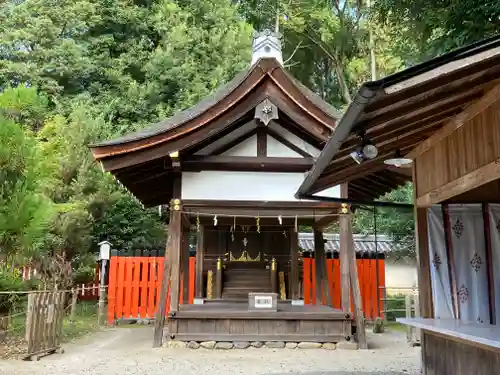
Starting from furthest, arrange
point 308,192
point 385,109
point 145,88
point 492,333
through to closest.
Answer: point 145,88 → point 308,192 → point 492,333 → point 385,109

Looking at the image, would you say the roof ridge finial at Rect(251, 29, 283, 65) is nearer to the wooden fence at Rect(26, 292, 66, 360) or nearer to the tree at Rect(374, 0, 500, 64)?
the tree at Rect(374, 0, 500, 64)

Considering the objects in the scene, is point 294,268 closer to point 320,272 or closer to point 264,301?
point 320,272

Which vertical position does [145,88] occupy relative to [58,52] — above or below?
below

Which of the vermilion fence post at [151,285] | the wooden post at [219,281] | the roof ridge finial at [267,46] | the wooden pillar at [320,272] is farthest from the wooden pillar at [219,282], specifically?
A: the roof ridge finial at [267,46]

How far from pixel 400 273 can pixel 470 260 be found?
1809 centimetres

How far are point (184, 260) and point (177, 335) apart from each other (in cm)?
368

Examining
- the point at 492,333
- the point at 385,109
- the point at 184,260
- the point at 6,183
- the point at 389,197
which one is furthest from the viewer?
the point at 389,197

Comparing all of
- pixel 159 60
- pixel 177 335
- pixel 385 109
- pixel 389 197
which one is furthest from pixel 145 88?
pixel 385 109

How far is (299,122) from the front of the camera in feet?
28.0

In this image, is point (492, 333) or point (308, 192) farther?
point (308, 192)

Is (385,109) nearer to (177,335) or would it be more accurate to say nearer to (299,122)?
(299,122)

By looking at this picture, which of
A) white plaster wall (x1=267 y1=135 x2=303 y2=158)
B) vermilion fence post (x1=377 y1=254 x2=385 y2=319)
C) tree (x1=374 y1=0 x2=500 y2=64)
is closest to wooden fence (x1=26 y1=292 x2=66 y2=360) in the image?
white plaster wall (x1=267 y1=135 x2=303 y2=158)

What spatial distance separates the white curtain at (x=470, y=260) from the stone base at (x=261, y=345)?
3983mm

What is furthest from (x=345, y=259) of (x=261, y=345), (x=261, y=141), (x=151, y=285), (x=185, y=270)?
(x=151, y=285)
